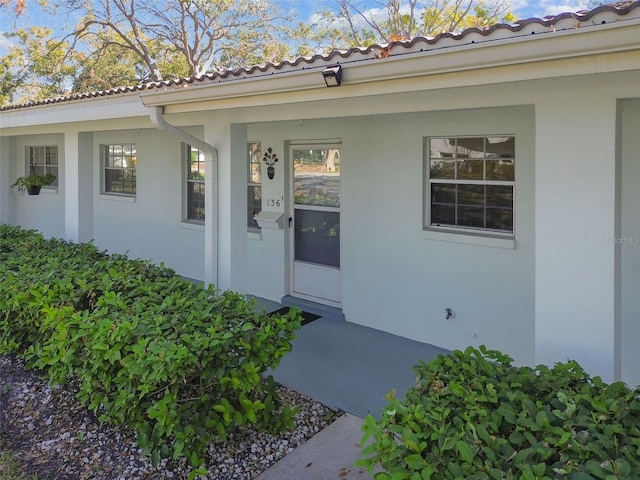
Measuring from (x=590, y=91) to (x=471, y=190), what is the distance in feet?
7.84

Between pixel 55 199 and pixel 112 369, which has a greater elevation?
pixel 55 199

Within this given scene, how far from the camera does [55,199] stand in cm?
1135

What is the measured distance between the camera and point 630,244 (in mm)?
4387

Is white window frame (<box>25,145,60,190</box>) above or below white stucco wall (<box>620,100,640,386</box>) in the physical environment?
above

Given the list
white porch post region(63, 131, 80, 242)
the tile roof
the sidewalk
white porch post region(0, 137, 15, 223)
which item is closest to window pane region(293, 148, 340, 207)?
the tile roof

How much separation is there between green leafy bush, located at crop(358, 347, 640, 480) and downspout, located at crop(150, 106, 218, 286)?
3.82 metres

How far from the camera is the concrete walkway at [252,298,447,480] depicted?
3.55 metres

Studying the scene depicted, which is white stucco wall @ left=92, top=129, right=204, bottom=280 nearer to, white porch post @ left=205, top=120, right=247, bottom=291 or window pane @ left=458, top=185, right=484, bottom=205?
white porch post @ left=205, top=120, right=247, bottom=291

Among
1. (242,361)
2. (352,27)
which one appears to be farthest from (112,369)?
(352,27)

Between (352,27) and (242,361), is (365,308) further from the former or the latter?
(352,27)

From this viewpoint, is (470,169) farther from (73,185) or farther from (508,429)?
(73,185)

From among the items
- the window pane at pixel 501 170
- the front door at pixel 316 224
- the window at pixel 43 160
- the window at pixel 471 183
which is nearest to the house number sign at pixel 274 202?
the front door at pixel 316 224

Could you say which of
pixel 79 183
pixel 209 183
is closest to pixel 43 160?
pixel 79 183

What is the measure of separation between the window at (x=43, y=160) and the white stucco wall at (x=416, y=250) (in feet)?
24.1
